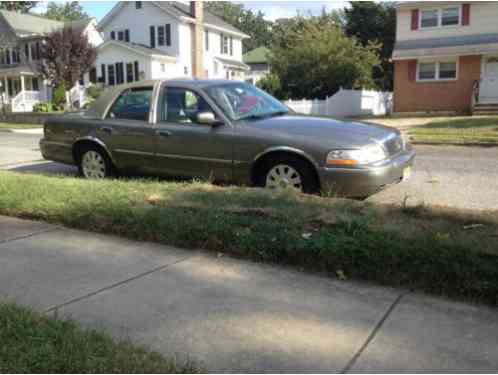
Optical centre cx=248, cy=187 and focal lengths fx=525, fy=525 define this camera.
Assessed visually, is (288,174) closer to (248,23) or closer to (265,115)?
(265,115)

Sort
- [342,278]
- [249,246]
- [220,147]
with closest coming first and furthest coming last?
[342,278], [249,246], [220,147]

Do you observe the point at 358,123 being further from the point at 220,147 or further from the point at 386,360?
the point at 386,360

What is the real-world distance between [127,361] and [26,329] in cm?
77

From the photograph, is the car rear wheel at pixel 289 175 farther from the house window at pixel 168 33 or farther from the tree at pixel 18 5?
the tree at pixel 18 5

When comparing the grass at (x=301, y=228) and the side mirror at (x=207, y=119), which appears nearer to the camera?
the grass at (x=301, y=228)

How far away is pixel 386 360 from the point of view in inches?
115

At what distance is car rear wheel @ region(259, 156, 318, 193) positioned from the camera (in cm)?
613

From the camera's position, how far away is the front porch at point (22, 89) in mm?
39938

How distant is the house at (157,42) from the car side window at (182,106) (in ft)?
98.4

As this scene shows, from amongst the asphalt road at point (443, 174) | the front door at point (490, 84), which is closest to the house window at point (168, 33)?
the front door at point (490, 84)

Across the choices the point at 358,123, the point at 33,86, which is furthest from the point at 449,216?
the point at 33,86

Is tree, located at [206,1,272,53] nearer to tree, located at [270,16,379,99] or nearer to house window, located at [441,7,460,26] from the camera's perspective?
→ tree, located at [270,16,379,99]

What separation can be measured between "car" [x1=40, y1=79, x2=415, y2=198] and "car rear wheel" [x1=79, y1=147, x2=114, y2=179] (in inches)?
0.6

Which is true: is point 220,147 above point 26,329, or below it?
above
